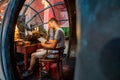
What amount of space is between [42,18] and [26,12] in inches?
25.5

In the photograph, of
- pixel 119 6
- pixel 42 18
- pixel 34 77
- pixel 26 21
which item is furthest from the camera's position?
pixel 42 18

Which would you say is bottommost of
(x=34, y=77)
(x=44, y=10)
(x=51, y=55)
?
(x=34, y=77)

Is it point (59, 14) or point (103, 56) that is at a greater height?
point (59, 14)

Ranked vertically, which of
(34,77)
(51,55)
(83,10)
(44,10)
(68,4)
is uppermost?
(44,10)

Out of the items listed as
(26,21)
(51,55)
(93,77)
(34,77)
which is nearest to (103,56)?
(93,77)

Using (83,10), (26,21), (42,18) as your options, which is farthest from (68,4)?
(42,18)

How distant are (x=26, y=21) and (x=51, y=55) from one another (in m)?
2.65

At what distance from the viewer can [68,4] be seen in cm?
285

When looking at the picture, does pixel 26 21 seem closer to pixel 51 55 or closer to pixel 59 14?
pixel 59 14

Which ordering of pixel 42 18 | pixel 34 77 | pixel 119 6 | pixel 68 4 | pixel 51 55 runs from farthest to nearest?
pixel 42 18
pixel 34 77
pixel 51 55
pixel 68 4
pixel 119 6

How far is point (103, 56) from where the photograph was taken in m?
0.64

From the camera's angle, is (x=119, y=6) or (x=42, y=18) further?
(x=42, y=18)

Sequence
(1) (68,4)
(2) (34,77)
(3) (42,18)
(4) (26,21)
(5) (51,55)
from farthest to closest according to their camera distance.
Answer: (3) (42,18)
(4) (26,21)
(2) (34,77)
(5) (51,55)
(1) (68,4)

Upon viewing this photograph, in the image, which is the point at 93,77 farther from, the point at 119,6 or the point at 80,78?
the point at 119,6
